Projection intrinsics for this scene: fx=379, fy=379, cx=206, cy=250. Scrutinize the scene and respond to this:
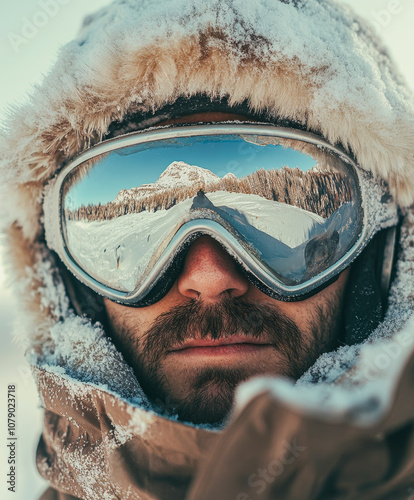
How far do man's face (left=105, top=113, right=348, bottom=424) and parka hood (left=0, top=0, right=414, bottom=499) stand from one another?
11 centimetres

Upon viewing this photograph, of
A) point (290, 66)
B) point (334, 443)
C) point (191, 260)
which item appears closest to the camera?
point (334, 443)

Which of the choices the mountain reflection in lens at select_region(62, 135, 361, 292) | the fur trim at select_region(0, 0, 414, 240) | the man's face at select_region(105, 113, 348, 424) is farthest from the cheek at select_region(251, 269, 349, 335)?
the fur trim at select_region(0, 0, 414, 240)

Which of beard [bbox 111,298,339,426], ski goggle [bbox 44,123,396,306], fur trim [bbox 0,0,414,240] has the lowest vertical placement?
beard [bbox 111,298,339,426]

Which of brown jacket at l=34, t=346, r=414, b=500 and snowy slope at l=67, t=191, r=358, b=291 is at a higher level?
snowy slope at l=67, t=191, r=358, b=291

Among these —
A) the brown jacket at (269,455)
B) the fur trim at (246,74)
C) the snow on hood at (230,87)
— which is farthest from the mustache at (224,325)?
the fur trim at (246,74)

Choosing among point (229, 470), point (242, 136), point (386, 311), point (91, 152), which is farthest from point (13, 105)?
point (386, 311)

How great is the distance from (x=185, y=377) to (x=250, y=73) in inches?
39.9

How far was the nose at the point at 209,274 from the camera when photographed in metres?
1.25

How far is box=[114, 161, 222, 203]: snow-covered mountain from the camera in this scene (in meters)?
1.23

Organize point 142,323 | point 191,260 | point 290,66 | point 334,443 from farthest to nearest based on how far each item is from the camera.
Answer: point 142,323
point 191,260
point 290,66
point 334,443

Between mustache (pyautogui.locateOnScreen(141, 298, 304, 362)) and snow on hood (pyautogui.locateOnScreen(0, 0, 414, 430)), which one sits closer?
snow on hood (pyautogui.locateOnScreen(0, 0, 414, 430))

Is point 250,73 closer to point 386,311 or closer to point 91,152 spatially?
point 91,152

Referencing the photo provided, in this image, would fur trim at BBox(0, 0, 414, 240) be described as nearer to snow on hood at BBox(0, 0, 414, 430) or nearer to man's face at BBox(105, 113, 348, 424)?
snow on hood at BBox(0, 0, 414, 430)

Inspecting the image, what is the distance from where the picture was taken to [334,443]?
553 millimetres
